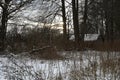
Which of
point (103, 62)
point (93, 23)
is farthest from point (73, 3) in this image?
point (103, 62)

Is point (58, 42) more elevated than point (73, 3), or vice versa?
point (73, 3)

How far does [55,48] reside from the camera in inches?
567

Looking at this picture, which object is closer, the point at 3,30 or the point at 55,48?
the point at 55,48

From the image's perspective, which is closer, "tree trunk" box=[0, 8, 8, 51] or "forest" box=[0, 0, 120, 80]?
"forest" box=[0, 0, 120, 80]

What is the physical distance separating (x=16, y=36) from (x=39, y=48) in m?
1.98

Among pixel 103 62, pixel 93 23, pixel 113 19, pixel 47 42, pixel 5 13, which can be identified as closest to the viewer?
pixel 103 62

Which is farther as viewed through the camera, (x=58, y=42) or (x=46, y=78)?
(x=58, y=42)

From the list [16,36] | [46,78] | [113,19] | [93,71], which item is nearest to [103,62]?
[93,71]

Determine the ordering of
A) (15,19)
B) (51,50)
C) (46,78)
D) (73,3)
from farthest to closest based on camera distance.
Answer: (73,3)
(15,19)
(51,50)
(46,78)

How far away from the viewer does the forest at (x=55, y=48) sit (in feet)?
25.1

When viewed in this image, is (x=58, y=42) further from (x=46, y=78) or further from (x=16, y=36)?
(x=46, y=78)

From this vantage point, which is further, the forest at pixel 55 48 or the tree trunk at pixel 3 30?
the tree trunk at pixel 3 30

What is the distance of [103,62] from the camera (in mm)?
9234

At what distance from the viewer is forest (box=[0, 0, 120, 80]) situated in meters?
7.66
